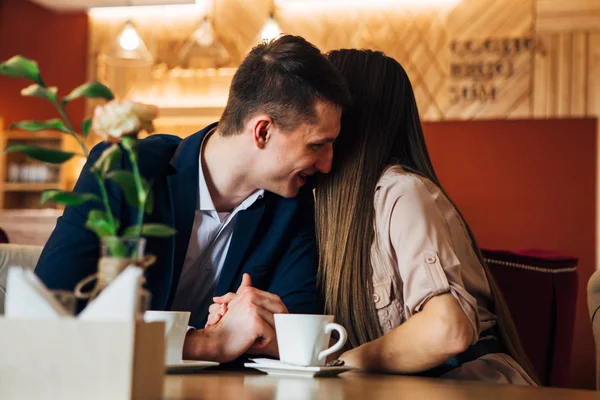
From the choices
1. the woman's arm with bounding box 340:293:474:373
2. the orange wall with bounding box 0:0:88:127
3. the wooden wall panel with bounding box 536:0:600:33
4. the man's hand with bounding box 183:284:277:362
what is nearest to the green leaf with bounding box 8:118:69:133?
the man's hand with bounding box 183:284:277:362

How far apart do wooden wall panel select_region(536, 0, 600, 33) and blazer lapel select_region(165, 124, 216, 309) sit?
4.99 meters

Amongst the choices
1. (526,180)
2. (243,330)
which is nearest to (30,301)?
(243,330)

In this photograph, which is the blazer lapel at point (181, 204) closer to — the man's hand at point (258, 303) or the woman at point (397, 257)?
the man's hand at point (258, 303)

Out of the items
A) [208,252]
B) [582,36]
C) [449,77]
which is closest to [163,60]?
[449,77]

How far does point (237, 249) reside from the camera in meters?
1.76

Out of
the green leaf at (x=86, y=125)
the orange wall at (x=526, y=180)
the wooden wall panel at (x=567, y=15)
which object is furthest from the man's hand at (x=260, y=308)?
the wooden wall panel at (x=567, y=15)

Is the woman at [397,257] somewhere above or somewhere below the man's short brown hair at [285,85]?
below

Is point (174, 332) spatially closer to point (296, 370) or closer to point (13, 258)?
point (296, 370)

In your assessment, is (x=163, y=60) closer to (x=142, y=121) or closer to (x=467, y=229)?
(x=467, y=229)

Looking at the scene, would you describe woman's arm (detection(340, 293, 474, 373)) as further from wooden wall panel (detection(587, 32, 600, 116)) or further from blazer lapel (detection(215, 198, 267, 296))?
wooden wall panel (detection(587, 32, 600, 116))

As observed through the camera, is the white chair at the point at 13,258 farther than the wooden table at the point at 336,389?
Yes

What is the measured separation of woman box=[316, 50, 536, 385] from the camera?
148cm

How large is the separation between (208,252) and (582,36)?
502 cm

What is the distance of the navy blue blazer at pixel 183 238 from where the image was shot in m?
1.53
